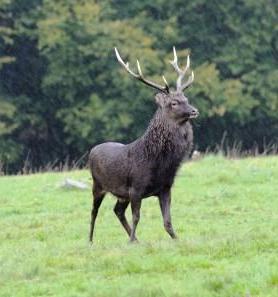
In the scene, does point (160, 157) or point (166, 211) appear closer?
point (166, 211)

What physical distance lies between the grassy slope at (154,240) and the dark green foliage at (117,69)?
1630 cm

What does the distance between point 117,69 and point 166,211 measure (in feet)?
Result: 90.0

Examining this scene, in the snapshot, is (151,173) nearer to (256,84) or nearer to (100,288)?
(100,288)

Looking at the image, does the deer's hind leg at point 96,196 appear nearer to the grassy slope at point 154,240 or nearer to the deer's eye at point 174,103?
the grassy slope at point 154,240

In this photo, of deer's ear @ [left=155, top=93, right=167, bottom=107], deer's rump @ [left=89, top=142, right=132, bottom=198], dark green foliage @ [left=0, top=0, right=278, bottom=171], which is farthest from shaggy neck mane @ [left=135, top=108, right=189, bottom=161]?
dark green foliage @ [left=0, top=0, right=278, bottom=171]

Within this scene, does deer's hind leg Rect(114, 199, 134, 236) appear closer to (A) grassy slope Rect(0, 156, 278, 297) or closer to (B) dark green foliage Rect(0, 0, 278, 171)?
(A) grassy slope Rect(0, 156, 278, 297)

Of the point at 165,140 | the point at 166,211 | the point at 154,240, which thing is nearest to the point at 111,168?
the point at 165,140

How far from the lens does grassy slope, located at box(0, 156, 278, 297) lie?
1044cm

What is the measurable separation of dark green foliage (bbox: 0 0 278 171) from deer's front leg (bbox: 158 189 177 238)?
25.5m

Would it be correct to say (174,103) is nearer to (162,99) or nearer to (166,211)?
(162,99)

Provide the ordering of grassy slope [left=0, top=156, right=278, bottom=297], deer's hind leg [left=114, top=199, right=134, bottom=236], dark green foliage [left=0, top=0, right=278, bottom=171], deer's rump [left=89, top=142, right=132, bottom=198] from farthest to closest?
dark green foliage [left=0, top=0, right=278, bottom=171], deer's hind leg [left=114, top=199, right=134, bottom=236], deer's rump [left=89, top=142, right=132, bottom=198], grassy slope [left=0, top=156, right=278, bottom=297]

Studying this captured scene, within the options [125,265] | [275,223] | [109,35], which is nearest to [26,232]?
[275,223]

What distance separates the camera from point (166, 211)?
13.3 meters

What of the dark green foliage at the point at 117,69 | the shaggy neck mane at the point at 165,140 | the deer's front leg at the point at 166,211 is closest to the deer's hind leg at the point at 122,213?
the deer's front leg at the point at 166,211
